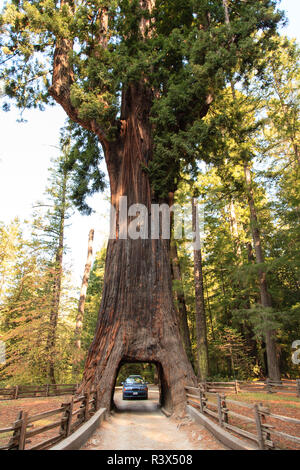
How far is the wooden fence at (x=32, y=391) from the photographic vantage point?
50.6 feet

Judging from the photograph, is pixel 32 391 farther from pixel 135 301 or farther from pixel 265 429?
pixel 265 429

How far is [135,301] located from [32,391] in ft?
34.8

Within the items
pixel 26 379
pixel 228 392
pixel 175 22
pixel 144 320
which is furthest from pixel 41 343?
pixel 175 22

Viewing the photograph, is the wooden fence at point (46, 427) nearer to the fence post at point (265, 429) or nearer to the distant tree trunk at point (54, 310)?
the fence post at point (265, 429)

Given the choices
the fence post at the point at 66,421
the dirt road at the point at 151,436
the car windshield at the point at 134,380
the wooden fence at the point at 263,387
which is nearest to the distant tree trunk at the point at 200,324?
the wooden fence at the point at 263,387

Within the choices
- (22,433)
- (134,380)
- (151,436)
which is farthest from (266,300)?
(22,433)

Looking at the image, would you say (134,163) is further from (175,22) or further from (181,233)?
(181,233)

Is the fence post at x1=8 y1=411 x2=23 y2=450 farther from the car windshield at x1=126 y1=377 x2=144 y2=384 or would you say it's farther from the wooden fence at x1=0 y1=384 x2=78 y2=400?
the car windshield at x1=126 y1=377 x2=144 y2=384

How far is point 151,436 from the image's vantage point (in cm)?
670

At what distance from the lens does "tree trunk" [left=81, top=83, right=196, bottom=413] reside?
9359 millimetres

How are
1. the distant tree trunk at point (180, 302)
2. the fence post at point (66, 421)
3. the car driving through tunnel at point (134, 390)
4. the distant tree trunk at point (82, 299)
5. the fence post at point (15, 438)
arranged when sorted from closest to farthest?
1. the fence post at point (15, 438)
2. the fence post at point (66, 421)
3. the car driving through tunnel at point (134, 390)
4. the distant tree trunk at point (82, 299)
5. the distant tree trunk at point (180, 302)

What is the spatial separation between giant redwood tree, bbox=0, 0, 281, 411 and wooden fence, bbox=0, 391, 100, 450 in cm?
179

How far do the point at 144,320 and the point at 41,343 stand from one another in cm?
881

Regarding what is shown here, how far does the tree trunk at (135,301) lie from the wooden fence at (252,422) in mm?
1245
